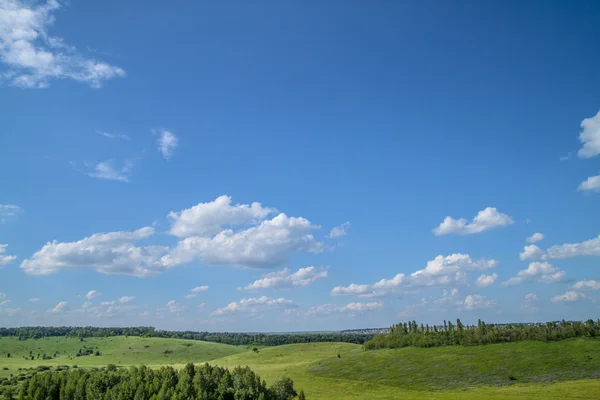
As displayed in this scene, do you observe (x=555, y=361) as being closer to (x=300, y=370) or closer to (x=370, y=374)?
(x=370, y=374)

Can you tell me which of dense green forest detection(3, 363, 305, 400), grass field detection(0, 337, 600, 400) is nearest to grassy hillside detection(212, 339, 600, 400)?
grass field detection(0, 337, 600, 400)

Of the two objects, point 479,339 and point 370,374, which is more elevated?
point 479,339

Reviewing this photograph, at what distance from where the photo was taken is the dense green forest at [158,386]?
350 ft

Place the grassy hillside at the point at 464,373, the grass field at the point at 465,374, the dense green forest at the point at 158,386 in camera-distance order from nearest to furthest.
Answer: the dense green forest at the point at 158,386 < the grass field at the point at 465,374 < the grassy hillside at the point at 464,373

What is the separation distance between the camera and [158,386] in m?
111

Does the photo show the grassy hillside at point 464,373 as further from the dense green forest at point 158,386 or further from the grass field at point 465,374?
the dense green forest at point 158,386

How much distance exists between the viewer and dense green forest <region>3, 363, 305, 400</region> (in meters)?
107

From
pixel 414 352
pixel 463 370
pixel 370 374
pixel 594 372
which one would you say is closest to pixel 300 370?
pixel 370 374

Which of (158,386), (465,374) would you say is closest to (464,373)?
(465,374)

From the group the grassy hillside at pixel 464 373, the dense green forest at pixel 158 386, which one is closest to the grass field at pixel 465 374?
the grassy hillside at pixel 464 373

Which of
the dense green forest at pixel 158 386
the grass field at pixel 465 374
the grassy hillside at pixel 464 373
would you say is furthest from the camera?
the grassy hillside at pixel 464 373

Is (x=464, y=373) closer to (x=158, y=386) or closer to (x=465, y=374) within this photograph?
(x=465, y=374)

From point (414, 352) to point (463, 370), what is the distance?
41776mm

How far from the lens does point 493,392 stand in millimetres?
124750
